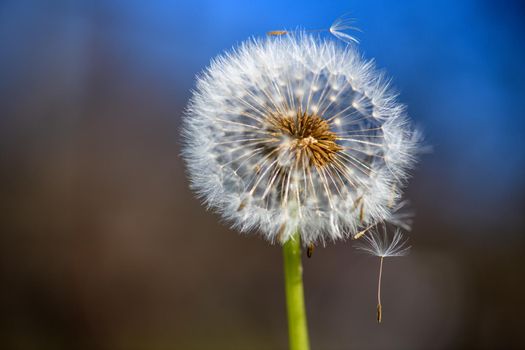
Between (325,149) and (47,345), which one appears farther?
(47,345)

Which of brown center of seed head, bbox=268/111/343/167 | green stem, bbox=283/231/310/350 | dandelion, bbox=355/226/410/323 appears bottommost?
green stem, bbox=283/231/310/350

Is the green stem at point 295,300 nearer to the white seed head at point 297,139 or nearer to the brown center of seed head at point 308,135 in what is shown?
the white seed head at point 297,139

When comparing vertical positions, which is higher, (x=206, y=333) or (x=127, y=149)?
(x=127, y=149)

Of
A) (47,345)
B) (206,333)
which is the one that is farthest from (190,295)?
(47,345)

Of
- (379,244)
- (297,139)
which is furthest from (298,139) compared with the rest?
(379,244)

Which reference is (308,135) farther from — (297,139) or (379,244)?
(379,244)

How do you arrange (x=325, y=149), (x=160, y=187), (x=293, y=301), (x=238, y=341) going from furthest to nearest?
(x=160, y=187) → (x=238, y=341) → (x=325, y=149) → (x=293, y=301)

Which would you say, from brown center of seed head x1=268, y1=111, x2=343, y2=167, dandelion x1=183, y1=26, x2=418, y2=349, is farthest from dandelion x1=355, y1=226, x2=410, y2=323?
brown center of seed head x1=268, y1=111, x2=343, y2=167

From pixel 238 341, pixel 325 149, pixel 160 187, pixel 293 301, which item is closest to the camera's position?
pixel 293 301

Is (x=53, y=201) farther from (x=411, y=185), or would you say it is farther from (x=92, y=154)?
(x=411, y=185)

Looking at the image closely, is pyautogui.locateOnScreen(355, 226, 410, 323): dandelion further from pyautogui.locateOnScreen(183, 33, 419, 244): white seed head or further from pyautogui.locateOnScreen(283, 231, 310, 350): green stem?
pyautogui.locateOnScreen(283, 231, 310, 350): green stem
